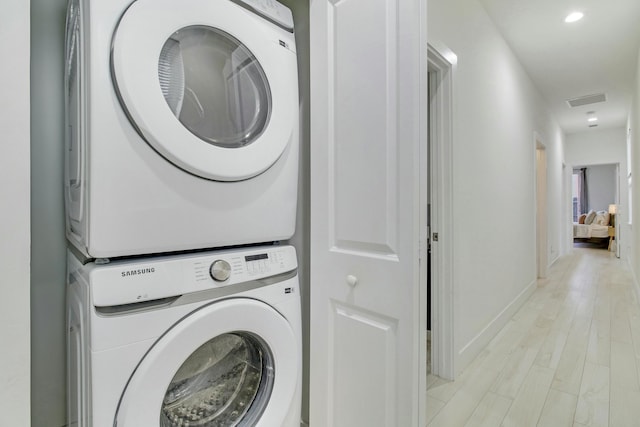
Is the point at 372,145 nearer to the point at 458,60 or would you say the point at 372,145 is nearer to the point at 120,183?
the point at 120,183

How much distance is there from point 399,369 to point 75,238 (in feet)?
3.38

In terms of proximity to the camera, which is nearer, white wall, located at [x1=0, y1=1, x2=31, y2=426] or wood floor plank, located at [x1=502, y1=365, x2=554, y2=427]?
white wall, located at [x1=0, y1=1, x2=31, y2=426]

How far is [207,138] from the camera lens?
0.90 m

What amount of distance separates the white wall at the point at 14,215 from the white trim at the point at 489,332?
82.1 inches

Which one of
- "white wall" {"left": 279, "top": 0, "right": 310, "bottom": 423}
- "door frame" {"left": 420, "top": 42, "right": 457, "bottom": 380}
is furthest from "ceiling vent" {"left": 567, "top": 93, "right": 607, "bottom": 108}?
"white wall" {"left": 279, "top": 0, "right": 310, "bottom": 423}

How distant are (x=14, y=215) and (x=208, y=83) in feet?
2.01

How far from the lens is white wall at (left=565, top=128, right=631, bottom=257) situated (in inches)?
222

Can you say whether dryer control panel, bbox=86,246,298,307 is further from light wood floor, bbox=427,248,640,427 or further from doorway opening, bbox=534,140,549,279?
doorway opening, bbox=534,140,549,279

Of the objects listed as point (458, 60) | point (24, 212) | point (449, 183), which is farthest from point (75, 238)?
point (458, 60)

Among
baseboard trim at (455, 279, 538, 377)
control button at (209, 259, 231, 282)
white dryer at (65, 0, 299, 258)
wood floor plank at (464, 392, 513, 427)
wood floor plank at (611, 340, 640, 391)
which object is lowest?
wood floor plank at (464, 392, 513, 427)

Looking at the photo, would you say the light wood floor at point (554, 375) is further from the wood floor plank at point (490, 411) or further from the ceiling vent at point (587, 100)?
the ceiling vent at point (587, 100)

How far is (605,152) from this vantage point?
6.26 metres

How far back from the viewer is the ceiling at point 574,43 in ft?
8.02

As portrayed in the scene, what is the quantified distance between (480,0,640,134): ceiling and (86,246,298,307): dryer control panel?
2689mm
